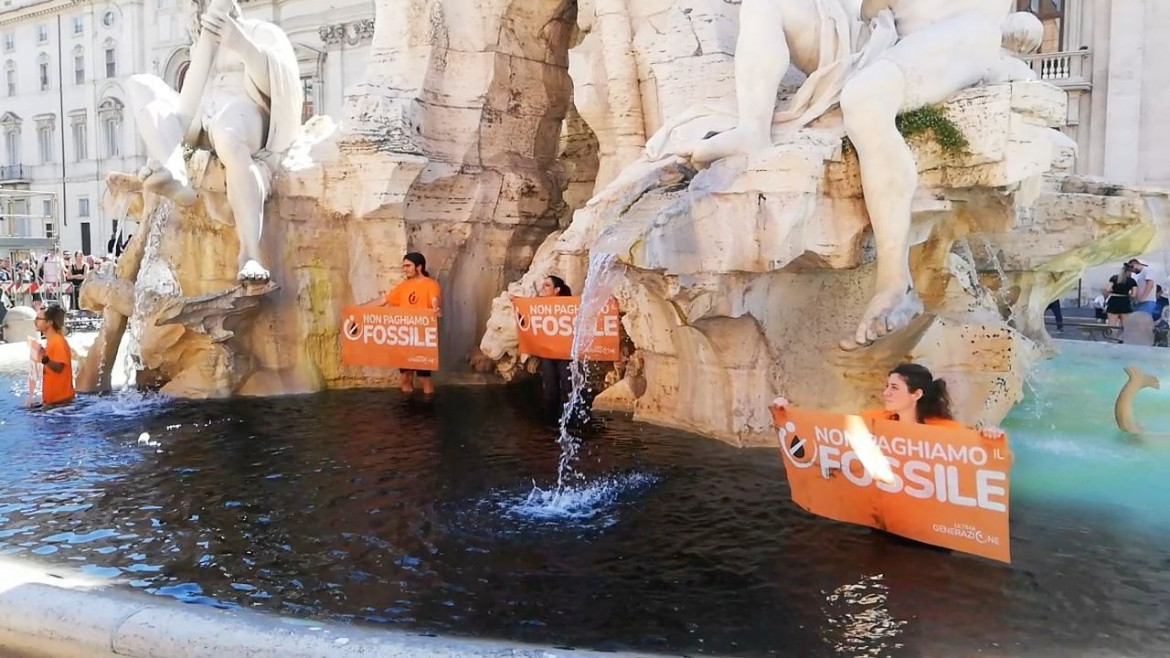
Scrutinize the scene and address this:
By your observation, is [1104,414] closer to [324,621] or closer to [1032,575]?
[1032,575]

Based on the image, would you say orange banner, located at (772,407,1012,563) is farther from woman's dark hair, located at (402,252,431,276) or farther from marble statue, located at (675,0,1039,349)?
woman's dark hair, located at (402,252,431,276)

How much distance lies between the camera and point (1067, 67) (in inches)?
709

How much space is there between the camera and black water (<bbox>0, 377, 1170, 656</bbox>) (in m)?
3.41

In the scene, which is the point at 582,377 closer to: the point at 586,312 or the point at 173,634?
the point at 586,312

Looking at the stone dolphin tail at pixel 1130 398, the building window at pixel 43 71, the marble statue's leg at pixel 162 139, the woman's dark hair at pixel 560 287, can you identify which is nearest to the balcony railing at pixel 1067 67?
the stone dolphin tail at pixel 1130 398

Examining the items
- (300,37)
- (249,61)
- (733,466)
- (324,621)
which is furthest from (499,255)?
(300,37)

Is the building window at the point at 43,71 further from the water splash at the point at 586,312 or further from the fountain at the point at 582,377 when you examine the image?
the water splash at the point at 586,312

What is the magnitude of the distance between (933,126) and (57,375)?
6400 mm

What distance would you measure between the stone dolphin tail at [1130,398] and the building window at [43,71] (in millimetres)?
47001

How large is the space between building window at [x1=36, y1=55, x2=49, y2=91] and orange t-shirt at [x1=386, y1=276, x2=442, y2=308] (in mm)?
43046

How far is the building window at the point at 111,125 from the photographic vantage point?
41.2m

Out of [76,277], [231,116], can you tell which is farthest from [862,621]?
[76,277]

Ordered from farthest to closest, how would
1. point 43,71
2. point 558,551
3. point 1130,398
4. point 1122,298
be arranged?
point 43,71
point 1122,298
point 1130,398
point 558,551

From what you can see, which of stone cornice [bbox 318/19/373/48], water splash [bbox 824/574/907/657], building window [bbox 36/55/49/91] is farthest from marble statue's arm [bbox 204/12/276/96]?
building window [bbox 36/55/49/91]
